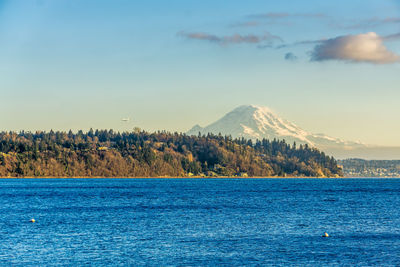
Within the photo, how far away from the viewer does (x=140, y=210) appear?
15138cm

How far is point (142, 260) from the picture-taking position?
7412 centimetres

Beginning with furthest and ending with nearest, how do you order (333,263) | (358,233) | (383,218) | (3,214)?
(3,214), (383,218), (358,233), (333,263)

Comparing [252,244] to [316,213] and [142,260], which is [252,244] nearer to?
[142,260]

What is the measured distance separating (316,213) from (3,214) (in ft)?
256

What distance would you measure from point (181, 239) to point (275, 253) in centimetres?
1891

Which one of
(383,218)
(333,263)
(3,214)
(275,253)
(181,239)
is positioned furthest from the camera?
(3,214)

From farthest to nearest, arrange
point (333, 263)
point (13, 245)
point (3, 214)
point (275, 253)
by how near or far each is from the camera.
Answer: point (3, 214) → point (13, 245) → point (275, 253) → point (333, 263)

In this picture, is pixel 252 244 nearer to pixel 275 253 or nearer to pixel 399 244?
pixel 275 253

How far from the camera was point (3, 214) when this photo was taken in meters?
141

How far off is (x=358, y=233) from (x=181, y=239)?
33.2 metres

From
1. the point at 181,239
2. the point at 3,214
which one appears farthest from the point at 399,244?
the point at 3,214

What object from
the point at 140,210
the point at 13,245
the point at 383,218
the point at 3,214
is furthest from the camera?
the point at 140,210

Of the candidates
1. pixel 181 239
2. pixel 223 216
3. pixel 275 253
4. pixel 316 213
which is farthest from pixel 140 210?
pixel 275 253

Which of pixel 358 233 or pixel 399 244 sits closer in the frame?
pixel 399 244
